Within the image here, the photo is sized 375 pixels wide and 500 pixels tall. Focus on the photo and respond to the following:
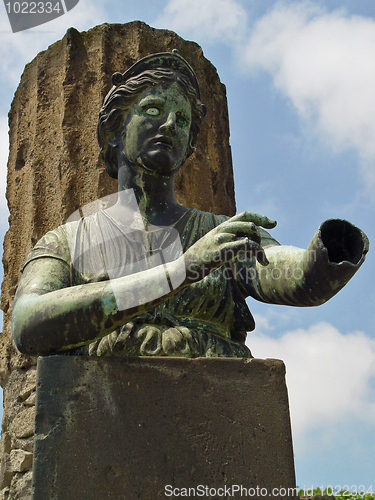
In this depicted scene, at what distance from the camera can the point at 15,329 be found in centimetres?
281

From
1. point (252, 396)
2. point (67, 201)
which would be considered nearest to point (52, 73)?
point (67, 201)

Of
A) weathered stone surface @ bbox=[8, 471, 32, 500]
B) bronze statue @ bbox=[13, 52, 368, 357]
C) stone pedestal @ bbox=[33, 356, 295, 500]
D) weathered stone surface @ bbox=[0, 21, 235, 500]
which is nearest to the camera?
stone pedestal @ bbox=[33, 356, 295, 500]

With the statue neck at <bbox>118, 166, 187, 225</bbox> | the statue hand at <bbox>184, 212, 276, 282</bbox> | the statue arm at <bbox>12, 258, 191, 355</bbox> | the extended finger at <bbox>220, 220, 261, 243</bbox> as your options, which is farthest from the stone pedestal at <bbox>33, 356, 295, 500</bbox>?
the statue neck at <bbox>118, 166, 187, 225</bbox>

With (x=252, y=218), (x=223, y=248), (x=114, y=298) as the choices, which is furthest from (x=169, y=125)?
(x=114, y=298)

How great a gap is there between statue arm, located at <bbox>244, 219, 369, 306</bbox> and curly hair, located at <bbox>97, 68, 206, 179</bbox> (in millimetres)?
1055

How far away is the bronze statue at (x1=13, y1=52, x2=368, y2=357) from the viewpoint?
2.70 meters

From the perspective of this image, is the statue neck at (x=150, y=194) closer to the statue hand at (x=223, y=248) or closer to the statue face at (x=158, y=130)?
the statue face at (x=158, y=130)

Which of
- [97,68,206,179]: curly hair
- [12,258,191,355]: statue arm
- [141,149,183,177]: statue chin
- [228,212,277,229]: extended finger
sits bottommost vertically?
[12,258,191,355]: statue arm

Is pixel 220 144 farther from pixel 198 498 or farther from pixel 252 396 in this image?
pixel 198 498

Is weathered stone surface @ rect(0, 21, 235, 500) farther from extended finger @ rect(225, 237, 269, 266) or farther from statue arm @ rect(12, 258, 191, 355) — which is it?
extended finger @ rect(225, 237, 269, 266)

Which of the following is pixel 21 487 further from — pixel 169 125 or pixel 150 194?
pixel 169 125

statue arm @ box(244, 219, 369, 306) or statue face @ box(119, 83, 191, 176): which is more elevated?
statue face @ box(119, 83, 191, 176)

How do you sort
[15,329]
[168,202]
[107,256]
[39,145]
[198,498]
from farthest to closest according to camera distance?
[39,145]
[168,202]
[107,256]
[15,329]
[198,498]

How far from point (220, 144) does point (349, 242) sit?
353cm
